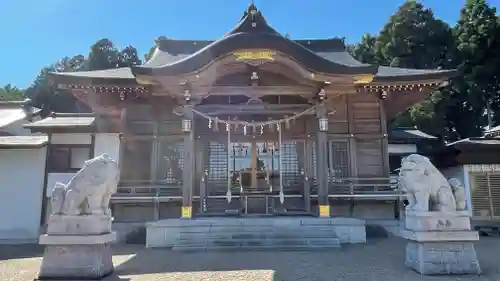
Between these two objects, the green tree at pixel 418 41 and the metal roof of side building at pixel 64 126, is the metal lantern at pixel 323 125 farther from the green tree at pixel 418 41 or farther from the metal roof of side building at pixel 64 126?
the green tree at pixel 418 41

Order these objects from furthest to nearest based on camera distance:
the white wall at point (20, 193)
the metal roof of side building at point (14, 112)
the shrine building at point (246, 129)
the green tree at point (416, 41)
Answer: the green tree at point (416, 41), the metal roof of side building at point (14, 112), the white wall at point (20, 193), the shrine building at point (246, 129)

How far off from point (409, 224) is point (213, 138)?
6319 millimetres

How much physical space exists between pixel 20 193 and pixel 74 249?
7.14 m

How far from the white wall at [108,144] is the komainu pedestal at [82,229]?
627cm

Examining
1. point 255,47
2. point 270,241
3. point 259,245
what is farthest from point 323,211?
point 255,47

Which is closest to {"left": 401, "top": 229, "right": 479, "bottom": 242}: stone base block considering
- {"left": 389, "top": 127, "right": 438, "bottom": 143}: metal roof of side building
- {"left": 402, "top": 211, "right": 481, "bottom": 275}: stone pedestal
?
{"left": 402, "top": 211, "right": 481, "bottom": 275}: stone pedestal

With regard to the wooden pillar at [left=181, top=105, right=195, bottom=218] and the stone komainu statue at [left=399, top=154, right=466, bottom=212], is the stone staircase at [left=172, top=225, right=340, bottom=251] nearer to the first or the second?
the wooden pillar at [left=181, top=105, right=195, bottom=218]

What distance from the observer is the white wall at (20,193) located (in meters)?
10.2

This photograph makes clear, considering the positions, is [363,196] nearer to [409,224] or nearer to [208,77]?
[409,224]

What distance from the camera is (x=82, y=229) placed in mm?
4902

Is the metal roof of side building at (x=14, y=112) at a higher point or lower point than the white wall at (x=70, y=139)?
higher

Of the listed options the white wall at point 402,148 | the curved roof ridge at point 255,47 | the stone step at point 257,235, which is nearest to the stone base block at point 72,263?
the stone step at point 257,235

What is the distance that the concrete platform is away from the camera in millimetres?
7191

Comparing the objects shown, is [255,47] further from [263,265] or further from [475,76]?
[475,76]
